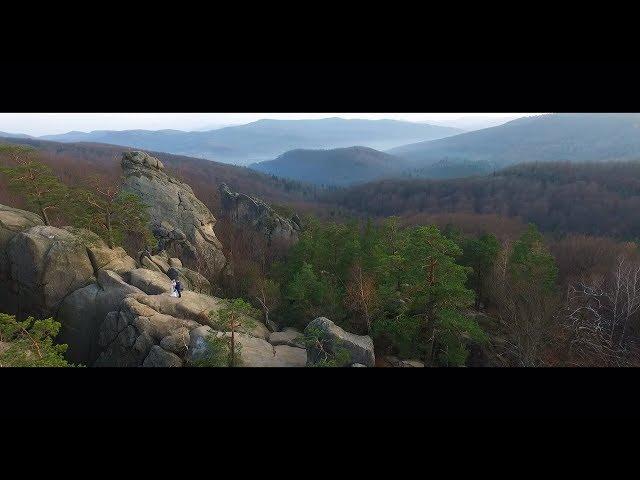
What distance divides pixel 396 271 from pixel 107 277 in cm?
978

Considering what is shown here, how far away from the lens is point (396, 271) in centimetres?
1293

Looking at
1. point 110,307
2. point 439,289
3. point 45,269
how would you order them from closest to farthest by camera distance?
point 439,289 < point 110,307 < point 45,269

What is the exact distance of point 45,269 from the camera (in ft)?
42.1

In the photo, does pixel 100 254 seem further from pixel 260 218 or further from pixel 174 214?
pixel 260 218

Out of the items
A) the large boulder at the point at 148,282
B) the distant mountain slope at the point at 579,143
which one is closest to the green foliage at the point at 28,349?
the large boulder at the point at 148,282

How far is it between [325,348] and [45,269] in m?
9.84

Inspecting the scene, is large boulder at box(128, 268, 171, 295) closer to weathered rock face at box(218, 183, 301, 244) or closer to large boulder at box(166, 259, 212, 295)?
large boulder at box(166, 259, 212, 295)

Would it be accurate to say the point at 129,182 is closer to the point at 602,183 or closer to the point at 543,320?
the point at 543,320

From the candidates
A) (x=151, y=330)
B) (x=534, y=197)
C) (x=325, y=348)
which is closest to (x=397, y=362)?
(x=325, y=348)
